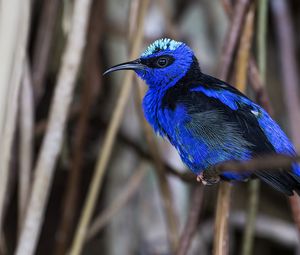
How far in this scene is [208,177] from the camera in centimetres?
196

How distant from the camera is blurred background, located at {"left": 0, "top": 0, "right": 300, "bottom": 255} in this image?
2207 mm

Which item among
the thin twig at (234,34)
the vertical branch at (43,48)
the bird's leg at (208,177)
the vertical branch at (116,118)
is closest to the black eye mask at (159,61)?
the vertical branch at (116,118)

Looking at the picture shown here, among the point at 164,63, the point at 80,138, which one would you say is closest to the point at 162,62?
the point at 164,63

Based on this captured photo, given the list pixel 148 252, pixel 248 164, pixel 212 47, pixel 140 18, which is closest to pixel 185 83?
pixel 140 18

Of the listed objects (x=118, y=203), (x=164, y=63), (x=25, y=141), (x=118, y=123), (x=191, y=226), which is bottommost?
(x=118, y=203)

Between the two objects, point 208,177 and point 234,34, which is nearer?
point 208,177

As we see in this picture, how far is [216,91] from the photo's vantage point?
2154mm

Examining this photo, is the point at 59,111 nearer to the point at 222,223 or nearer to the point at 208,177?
the point at 208,177

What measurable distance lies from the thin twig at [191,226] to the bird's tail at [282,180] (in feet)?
0.93

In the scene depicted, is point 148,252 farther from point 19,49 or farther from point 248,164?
point 248,164

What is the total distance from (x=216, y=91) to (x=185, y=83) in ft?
0.59

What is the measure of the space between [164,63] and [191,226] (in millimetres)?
639

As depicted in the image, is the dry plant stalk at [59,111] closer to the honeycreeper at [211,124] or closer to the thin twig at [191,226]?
the honeycreeper at [211,124]

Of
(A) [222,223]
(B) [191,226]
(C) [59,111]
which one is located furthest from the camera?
(C) [59,111]
